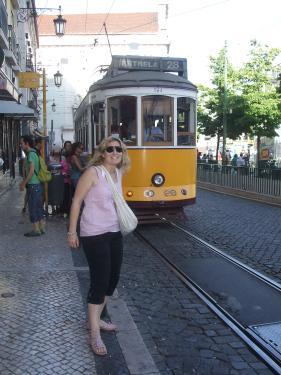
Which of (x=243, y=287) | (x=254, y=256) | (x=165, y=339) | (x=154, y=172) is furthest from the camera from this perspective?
(x=154, y=172)

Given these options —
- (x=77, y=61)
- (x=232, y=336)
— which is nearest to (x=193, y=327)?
(x=232, y=336)

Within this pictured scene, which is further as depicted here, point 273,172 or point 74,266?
point 273,172

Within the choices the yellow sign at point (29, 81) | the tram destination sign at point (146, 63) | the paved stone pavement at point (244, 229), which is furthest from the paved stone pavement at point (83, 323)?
the yellow sign at point (29, 81)

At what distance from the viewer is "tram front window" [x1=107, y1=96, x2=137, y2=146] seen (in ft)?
33.7

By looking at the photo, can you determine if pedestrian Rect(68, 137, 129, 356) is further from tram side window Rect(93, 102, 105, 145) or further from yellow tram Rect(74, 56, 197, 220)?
tram side window Rect(93, 102, 105, 145)

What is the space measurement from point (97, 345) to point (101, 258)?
707mm

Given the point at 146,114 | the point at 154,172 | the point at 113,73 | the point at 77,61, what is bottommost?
the point at 154,172

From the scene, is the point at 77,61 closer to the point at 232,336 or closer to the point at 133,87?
the point at 133,87

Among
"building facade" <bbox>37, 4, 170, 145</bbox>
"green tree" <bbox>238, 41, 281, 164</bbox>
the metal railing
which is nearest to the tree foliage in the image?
"green tree" <bbox>238, 41, 281, 164</bbox>

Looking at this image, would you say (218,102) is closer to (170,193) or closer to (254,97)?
(254,97)

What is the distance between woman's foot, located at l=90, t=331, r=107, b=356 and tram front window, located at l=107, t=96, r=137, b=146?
20.7ft

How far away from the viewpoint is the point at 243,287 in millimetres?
6324

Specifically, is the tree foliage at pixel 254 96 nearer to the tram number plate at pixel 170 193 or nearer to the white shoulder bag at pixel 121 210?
the tram number plate at pixel 170 193

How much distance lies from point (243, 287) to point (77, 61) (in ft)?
241
